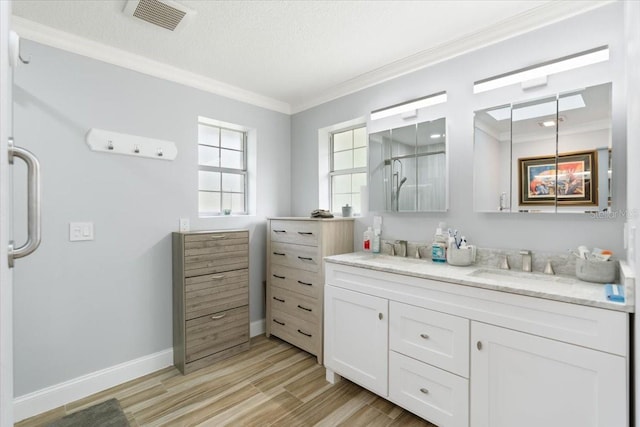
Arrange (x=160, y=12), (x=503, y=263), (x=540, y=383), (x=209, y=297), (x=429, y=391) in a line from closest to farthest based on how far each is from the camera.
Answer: (x=540, y=383) < (x=429, y=391) < (x=160, y=12) < (x=503, y=263) < (x=209, y=297)

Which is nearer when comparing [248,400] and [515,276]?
[515,276]

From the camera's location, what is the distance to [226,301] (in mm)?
2707

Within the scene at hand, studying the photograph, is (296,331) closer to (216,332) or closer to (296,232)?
(216,332)

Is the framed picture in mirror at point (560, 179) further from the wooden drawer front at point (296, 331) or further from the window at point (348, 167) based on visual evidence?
the wooden drawer front at point (296, 331)

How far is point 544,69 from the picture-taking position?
6.09 feet

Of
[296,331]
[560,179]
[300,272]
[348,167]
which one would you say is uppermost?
[348,167]

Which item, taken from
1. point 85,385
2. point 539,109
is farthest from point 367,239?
point 85,385

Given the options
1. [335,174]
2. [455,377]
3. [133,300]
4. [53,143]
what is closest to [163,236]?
[133,300]

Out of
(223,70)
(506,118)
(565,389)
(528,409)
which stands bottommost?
(528,409)

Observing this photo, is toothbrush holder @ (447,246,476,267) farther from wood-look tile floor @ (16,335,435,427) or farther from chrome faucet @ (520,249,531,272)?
wood-look tile floor @ (16,335,435,427)

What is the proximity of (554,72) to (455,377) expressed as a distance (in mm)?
1845

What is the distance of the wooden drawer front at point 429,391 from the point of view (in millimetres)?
1638

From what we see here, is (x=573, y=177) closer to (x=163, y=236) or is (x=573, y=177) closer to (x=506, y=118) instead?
(x=506, y=118)

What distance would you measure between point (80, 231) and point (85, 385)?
1.09 metres
